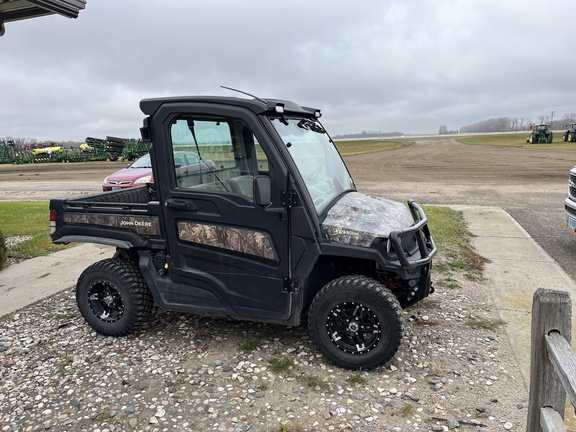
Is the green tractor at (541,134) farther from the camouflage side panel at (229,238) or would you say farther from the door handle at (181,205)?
the door handle at (181,205)

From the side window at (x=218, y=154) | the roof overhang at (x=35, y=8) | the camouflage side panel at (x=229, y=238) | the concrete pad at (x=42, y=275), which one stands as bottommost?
the concrete pad at (x=42, y=275)

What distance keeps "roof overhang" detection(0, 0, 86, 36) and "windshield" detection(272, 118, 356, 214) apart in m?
4.38

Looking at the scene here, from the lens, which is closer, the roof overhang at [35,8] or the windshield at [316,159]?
the windshield at [316,159]

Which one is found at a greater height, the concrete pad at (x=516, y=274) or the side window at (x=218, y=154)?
the side window at (x=218, y=154)

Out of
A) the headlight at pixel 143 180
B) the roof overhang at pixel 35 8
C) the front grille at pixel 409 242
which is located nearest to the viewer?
the front grille at pixel 409 242

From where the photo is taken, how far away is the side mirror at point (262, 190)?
132 inches

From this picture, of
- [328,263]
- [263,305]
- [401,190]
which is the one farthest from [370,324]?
[401,190]

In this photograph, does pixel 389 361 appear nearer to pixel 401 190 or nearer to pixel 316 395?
pixel 316 395

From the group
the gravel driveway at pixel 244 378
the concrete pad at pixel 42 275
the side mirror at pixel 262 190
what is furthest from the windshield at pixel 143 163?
the side mirror at pixel 262 190

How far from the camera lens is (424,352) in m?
3.96

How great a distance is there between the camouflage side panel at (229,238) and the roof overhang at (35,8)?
14.2 ft

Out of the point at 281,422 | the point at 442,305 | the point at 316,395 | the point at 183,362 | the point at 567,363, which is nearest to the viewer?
the point at 567,363

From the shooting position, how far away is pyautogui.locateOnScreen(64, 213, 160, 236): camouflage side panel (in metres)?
4.07

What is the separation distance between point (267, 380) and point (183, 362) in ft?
2.71
